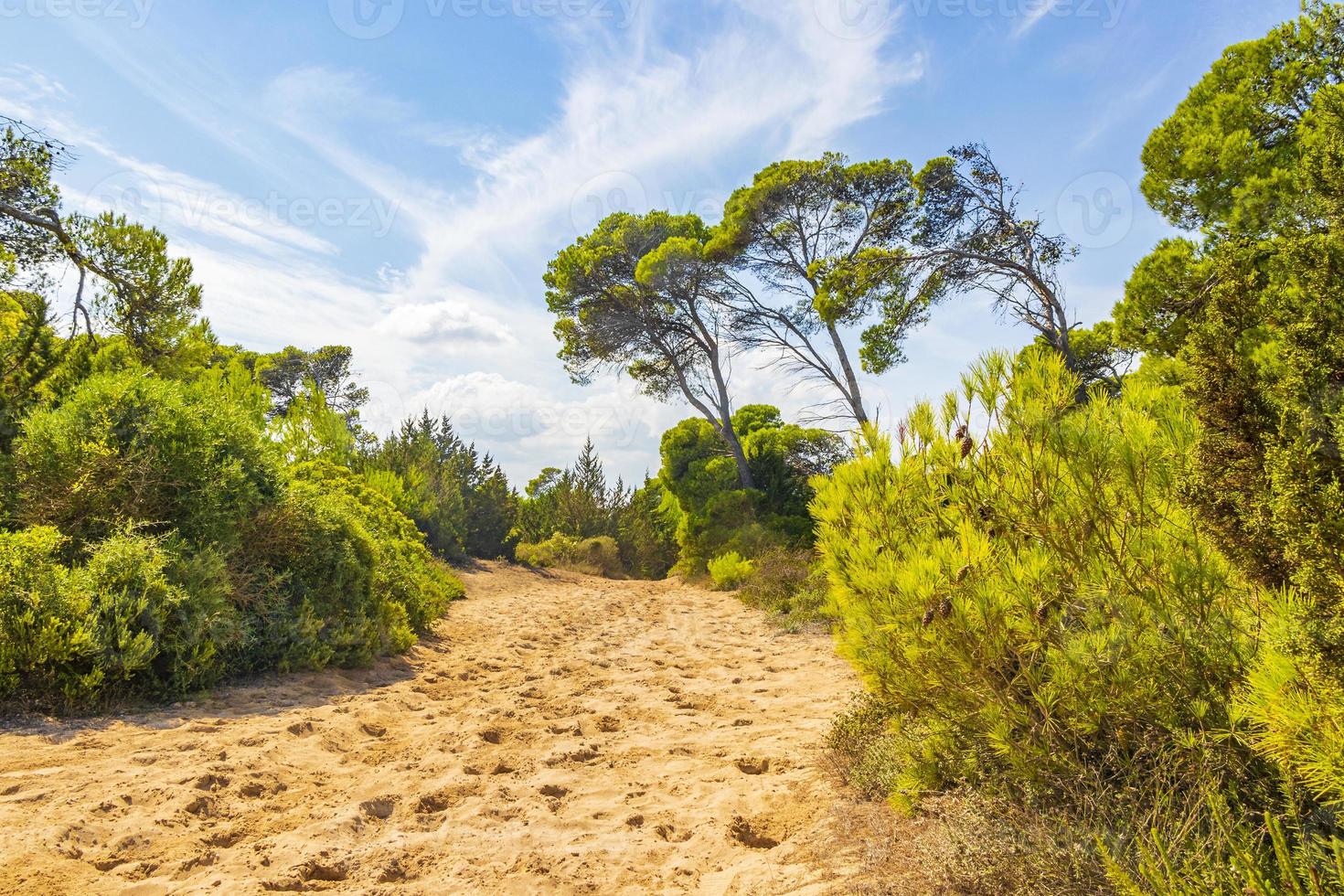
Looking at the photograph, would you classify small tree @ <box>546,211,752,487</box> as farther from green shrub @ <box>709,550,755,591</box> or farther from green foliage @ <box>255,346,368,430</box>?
green foliage @ <box>255,346,368,430</box>

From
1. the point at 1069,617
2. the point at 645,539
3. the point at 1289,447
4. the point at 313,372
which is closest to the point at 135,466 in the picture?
the point at 1069,617

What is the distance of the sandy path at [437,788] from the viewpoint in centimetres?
263

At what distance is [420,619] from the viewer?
26.2 ft

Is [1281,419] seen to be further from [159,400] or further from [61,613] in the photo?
[159,400]

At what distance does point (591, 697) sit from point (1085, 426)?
4201 millimetres

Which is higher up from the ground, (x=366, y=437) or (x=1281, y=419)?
(x=366, y=437)

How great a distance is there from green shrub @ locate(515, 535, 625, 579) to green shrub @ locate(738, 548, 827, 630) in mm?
5977

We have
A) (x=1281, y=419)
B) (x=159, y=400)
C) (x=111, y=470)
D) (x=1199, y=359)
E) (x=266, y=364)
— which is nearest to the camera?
(x=1281, y=419)

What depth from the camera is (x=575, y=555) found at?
1789 cm

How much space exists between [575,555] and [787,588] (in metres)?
8.56

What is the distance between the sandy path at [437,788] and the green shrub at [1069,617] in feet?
2.72

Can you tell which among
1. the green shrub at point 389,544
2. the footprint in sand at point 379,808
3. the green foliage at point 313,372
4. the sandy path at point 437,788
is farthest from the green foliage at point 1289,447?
the green foliage at point 313,372

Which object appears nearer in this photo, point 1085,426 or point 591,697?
point 1085,426

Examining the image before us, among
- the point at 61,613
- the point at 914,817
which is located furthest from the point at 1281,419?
the point at 61,613
